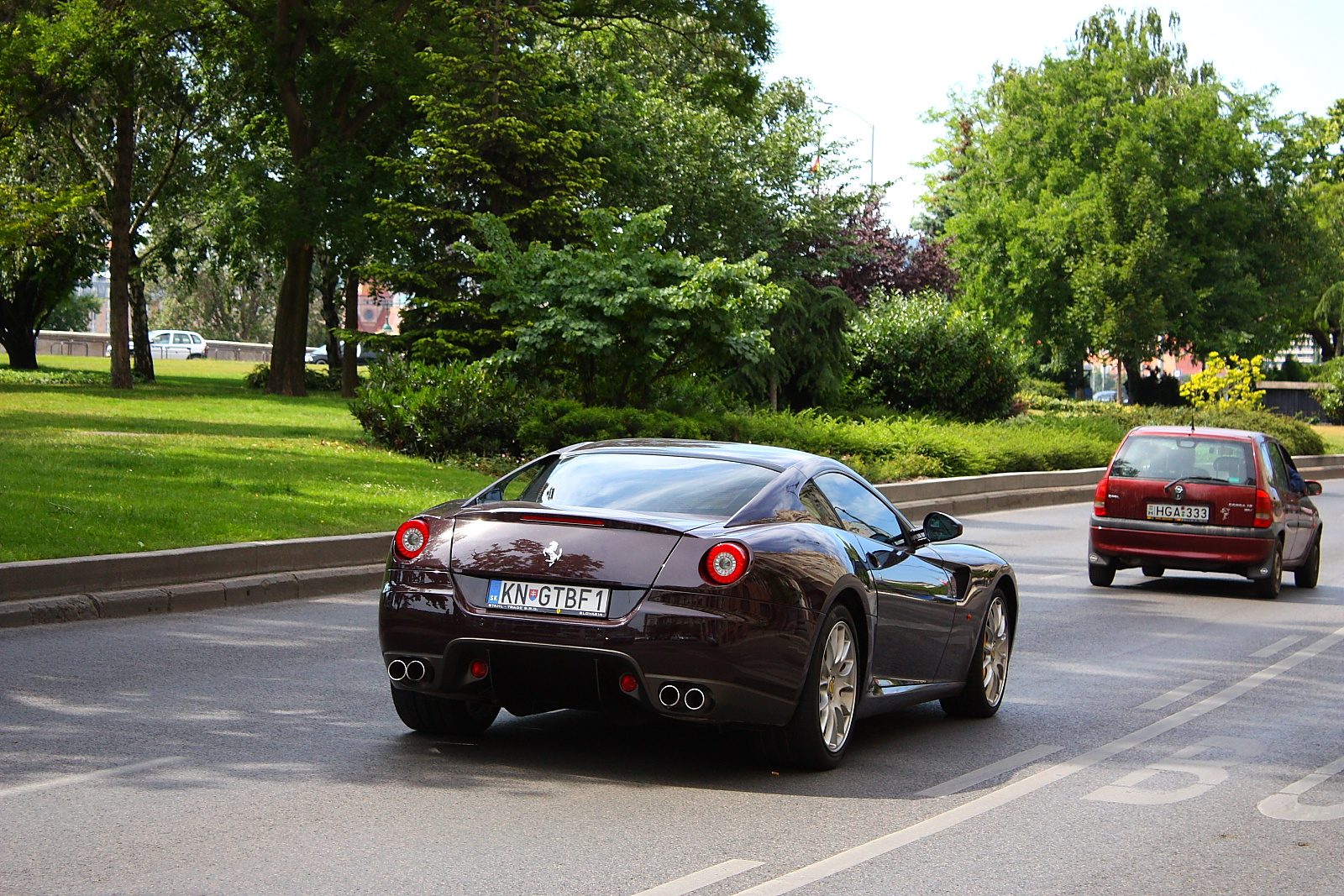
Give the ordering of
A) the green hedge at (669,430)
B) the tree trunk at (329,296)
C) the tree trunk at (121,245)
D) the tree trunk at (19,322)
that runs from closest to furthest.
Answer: the green hedge at (669,430), the tree trunk at (121,245), the tree trunk at (19,322), the tree trunk at (329,296)

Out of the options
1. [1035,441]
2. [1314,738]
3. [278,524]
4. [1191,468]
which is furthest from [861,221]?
[1314,738]

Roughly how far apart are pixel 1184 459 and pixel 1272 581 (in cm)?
141

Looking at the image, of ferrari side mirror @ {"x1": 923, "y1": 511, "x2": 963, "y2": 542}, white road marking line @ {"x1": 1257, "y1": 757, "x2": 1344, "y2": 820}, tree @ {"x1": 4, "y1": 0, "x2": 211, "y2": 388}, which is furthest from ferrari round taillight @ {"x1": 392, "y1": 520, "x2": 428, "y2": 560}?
tree @ {"x1": 4, "y1": 0, "x2": 211, "y2": 388}

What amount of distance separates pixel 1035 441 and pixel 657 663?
1000 inches

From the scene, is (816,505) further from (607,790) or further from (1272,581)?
(1272,581)

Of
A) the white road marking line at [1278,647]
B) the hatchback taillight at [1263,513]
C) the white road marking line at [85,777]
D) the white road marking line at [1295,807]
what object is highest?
the hatchback taillight at [1263,513]

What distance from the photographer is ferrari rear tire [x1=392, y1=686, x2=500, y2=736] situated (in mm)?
6770

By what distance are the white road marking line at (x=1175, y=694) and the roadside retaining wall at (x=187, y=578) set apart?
6.41 m

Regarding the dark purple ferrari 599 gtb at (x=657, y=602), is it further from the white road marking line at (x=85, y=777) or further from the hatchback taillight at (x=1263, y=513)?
the hatchback taillight at (x=1263, y=513)

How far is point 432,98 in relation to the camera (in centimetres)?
2664

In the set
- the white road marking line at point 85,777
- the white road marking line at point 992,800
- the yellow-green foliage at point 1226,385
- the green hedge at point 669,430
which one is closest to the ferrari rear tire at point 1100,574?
the green hedge at point 669,430

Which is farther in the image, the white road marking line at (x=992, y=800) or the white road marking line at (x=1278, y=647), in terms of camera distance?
the white road marking line at (x=1278, y=647)

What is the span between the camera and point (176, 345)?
8125 cm

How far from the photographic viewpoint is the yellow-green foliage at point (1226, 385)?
43.8 meters
